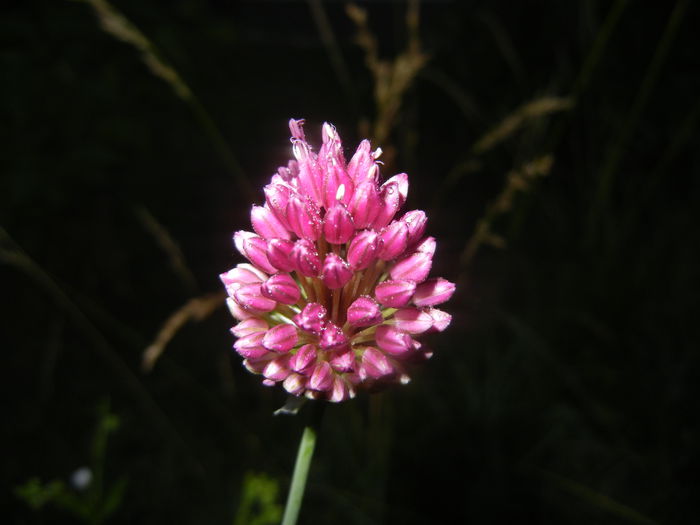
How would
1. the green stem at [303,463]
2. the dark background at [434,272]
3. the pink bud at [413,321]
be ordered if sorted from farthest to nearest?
the dark background at [434,272] < the pink bud at [413,321] < the green stem at [303,463]

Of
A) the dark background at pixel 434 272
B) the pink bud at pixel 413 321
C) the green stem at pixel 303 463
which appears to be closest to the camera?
the green stem at pixel 303 463

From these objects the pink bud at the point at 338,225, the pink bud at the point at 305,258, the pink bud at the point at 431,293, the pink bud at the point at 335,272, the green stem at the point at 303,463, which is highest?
the pink bud at the point at 338,225

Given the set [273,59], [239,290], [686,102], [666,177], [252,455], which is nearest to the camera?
[239,290]

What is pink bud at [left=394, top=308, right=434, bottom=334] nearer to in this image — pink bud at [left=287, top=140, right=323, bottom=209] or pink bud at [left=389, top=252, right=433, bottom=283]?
pink bud at [left=389, top=252, right=433, bottom=283]

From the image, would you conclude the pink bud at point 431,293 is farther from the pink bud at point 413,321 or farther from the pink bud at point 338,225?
the pink bud at point 338,225

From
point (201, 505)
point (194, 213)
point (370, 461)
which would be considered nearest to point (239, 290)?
point (370, 461)

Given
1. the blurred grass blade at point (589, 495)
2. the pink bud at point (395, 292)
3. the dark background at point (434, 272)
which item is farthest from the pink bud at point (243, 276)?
the blurred grass blade at point (589, 495)

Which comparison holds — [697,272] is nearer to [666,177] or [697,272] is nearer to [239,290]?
[666,177]
